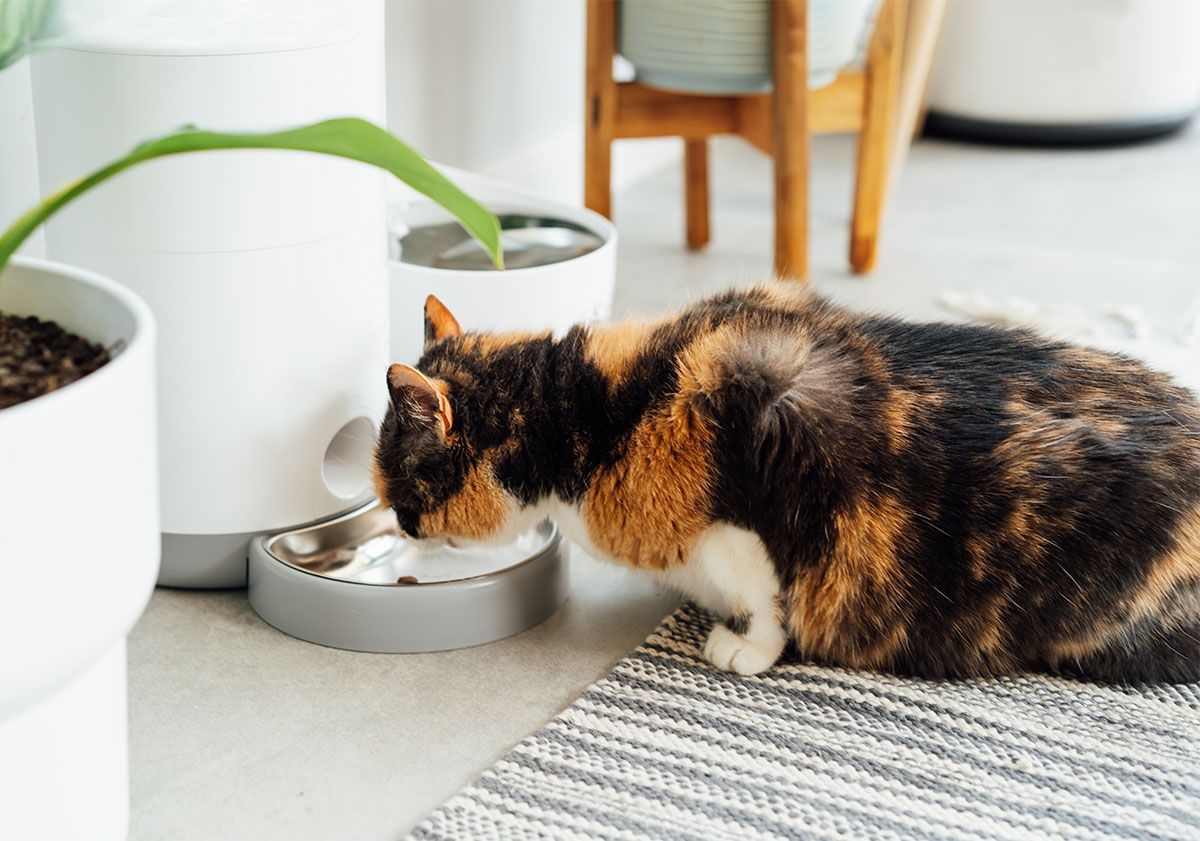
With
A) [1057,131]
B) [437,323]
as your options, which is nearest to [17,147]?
[437,323]

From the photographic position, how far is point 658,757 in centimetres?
115

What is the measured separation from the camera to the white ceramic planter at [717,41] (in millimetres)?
2129

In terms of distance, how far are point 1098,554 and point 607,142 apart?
52.1 inches

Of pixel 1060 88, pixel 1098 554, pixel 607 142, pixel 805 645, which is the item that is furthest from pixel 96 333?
pixel 1060 88

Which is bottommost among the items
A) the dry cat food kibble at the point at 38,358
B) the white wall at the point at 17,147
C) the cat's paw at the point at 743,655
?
the cat's paw at the point at 743,655

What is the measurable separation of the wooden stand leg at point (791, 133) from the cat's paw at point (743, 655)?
0.89m

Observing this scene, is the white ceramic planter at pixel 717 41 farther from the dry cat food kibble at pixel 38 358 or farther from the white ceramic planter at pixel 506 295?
the dry cat food kibble at pixel 38 358

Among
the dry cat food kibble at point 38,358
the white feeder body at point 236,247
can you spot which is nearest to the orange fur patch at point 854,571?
the white feeder body at point 236,247

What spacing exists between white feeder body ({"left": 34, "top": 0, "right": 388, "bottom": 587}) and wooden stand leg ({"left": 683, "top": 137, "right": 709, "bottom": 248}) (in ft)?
4.13

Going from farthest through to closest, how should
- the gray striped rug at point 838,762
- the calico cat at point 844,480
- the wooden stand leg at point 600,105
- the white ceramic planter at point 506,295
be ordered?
the wooden stand leg at point 600,105
the white ceramic planter at point 506,295
the calico cat at point 844,480
the gray striped rug at point 838,762

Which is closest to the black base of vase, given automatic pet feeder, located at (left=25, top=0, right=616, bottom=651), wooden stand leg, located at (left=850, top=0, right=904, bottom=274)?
wooden stand leg, located at (left=850, top=0, right=904, bottom=274)

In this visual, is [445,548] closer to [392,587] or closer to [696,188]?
[392,587]

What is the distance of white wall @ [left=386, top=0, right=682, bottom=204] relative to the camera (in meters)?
2.10

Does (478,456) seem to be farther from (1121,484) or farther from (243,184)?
(1121,484)
